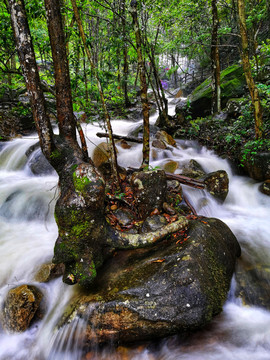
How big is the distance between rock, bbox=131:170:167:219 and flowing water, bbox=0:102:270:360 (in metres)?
1.57

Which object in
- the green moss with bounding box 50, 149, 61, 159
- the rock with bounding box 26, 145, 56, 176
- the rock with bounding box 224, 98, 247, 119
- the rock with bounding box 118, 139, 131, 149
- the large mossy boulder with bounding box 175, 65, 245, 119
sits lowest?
the rock with bounding box 26, 145, 56, 176

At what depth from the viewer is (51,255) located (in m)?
4.21

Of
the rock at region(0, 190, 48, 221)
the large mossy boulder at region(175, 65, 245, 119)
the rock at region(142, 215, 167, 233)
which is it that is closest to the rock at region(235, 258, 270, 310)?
the rock at region(142, 215, 167, 233)

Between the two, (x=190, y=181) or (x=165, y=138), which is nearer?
(x=190, y=181)

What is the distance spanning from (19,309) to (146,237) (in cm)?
219

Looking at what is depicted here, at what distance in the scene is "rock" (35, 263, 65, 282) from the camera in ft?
12.2

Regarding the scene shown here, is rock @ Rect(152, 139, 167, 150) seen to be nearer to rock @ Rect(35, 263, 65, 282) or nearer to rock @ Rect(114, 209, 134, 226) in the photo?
rock @ Rect(114, 209, 134, 226)

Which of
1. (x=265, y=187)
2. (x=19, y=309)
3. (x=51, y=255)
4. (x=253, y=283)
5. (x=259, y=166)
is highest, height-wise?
(x=259, y=166)

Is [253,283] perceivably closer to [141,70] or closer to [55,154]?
[55,154]

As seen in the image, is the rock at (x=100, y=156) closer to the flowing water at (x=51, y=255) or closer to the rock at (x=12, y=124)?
the flowing water at (x=51, y=255)

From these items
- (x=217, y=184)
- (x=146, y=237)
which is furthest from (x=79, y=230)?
(x=217, y=184)

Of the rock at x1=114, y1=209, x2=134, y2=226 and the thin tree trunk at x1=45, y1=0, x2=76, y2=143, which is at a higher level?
the thin tree trunk at x1=45, y1=0, x2=76, y2=143

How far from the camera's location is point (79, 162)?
134 inches

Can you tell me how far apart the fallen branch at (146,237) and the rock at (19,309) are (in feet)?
4.96
